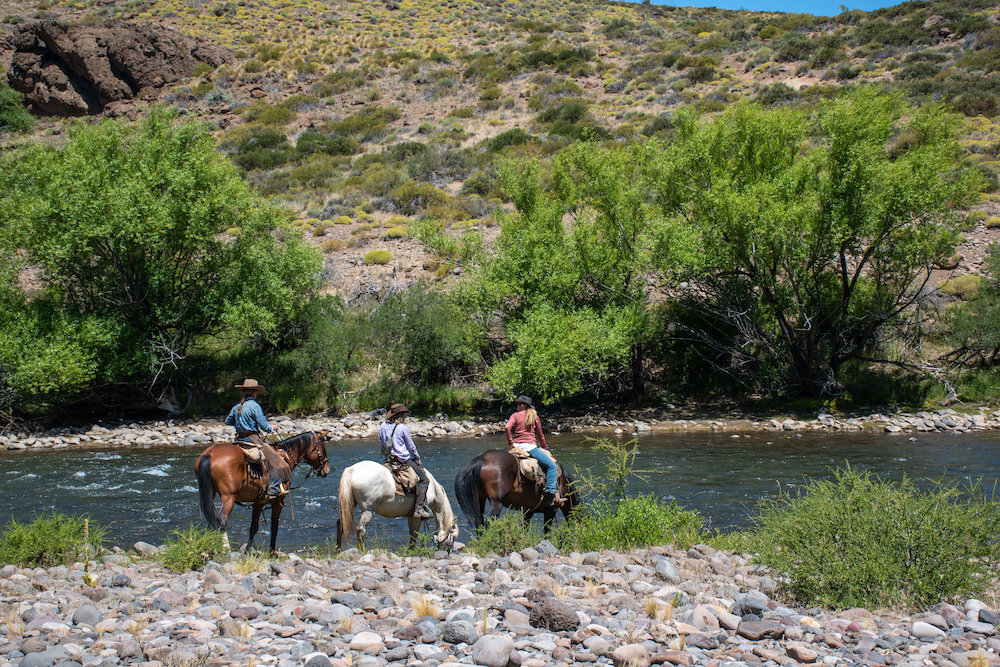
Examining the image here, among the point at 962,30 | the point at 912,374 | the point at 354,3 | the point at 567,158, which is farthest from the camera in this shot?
the point at 354,3

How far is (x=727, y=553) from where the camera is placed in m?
8.42

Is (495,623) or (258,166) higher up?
(258,166)

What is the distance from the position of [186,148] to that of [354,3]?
69.4 metres

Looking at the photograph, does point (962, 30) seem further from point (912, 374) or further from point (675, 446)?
point (675, 446)

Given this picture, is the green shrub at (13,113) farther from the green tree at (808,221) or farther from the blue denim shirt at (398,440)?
the blue denim shirt at (398,440)

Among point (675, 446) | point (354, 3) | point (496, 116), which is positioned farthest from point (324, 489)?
point (354, 3)

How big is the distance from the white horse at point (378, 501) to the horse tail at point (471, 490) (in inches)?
13.4

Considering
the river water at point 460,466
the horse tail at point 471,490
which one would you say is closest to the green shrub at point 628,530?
the river water at point 460,466

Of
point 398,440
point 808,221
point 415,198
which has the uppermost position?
point 415,198

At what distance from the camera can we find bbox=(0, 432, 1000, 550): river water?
38.8 ft

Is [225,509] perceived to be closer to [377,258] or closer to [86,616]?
[86,616]

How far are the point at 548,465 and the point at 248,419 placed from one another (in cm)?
449

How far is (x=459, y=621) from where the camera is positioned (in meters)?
5.10

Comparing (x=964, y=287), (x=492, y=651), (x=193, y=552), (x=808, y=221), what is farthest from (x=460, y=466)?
(x=964, y=287)
